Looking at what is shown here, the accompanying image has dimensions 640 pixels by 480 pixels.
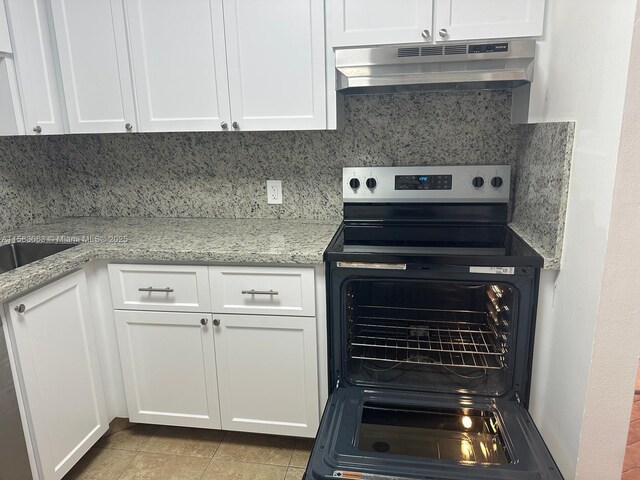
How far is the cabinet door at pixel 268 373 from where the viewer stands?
1.76 m

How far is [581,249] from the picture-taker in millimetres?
1316

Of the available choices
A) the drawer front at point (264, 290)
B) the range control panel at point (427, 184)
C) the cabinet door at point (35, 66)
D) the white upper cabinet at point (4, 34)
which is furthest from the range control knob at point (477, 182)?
the white upper cabinet at point (4, 34)

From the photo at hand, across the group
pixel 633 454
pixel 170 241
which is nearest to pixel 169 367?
pixel 170 241

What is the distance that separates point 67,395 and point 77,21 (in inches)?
59.0

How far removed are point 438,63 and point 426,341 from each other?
105 cm

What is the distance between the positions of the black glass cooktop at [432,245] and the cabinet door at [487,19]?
74cm

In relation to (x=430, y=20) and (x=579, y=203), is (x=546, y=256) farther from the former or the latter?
(x=430, y=20)

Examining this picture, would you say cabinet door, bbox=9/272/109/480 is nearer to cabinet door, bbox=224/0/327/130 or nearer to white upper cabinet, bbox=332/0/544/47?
cabinet door, bbox=224/0/327/130

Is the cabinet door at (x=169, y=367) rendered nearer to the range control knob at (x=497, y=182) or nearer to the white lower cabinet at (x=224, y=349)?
the white lower cabinet at (x=224, y=349)

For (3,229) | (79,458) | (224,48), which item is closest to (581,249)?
(224,48)

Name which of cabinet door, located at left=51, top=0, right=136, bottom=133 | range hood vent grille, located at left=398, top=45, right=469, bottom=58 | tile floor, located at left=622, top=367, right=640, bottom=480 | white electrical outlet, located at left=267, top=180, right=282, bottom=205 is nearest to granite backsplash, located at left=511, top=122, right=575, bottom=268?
range hood vent grille, located at left=398, top=45, right=469, bottom=58

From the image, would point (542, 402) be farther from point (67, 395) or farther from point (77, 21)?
point (77, 21)

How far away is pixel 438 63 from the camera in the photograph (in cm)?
160

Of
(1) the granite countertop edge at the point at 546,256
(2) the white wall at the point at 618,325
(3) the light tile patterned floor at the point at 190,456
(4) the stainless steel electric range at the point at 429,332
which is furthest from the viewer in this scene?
(3) the light tile patterned floor at the point at 190,456
